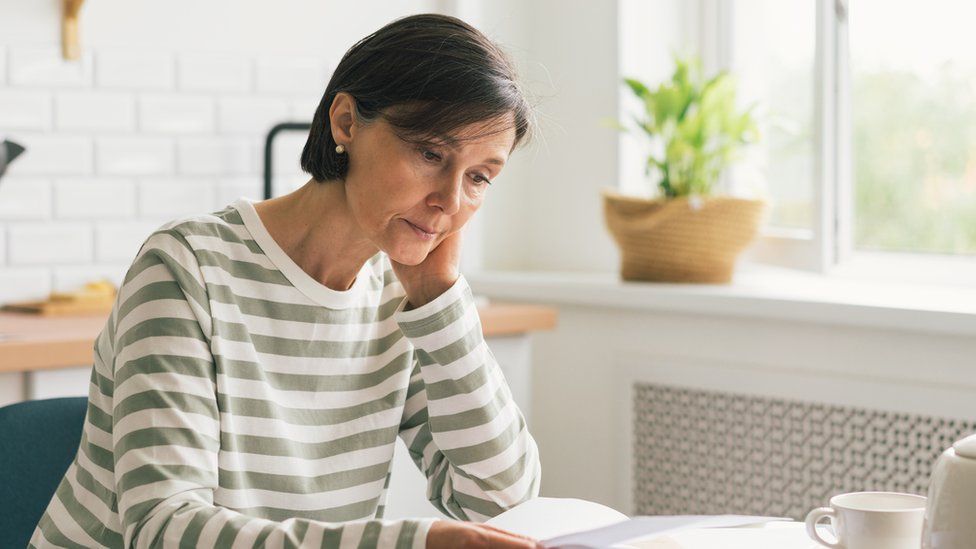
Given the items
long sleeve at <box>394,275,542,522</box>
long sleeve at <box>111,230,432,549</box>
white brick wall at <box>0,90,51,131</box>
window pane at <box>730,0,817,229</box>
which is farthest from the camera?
window pane at <box>730,0,817,229</box>

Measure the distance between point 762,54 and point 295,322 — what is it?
1.77 metres

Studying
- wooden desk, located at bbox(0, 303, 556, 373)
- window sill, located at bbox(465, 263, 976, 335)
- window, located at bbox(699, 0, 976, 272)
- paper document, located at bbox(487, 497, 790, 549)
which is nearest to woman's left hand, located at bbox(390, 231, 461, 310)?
paper document, located at bbox(487, 497, 790, 549)

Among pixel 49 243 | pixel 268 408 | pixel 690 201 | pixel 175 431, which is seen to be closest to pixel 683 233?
pixel 690 201

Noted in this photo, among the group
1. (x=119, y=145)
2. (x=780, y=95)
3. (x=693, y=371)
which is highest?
(x=780, y=95)

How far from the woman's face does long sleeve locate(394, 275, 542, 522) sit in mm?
87

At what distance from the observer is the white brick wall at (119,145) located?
2301mm

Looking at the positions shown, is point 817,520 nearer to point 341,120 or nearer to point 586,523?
point 586,523

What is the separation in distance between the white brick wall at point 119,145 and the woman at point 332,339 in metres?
1.21

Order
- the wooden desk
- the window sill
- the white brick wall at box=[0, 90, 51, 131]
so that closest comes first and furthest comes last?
the wooden desk, the window sill, the white brick wall at box=[0, 90, 51, 131]

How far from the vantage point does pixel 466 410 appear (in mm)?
1313

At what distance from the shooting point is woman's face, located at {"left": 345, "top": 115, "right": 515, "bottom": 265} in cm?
118

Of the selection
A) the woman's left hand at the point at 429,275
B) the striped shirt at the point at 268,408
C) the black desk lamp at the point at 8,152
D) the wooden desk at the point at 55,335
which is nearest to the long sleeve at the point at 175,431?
the striped shirt at the point at 268,408

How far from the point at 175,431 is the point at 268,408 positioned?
0.17m

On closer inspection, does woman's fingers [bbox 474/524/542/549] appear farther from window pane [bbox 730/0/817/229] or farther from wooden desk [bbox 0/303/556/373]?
window pane [bbox 730/0/817/229]
